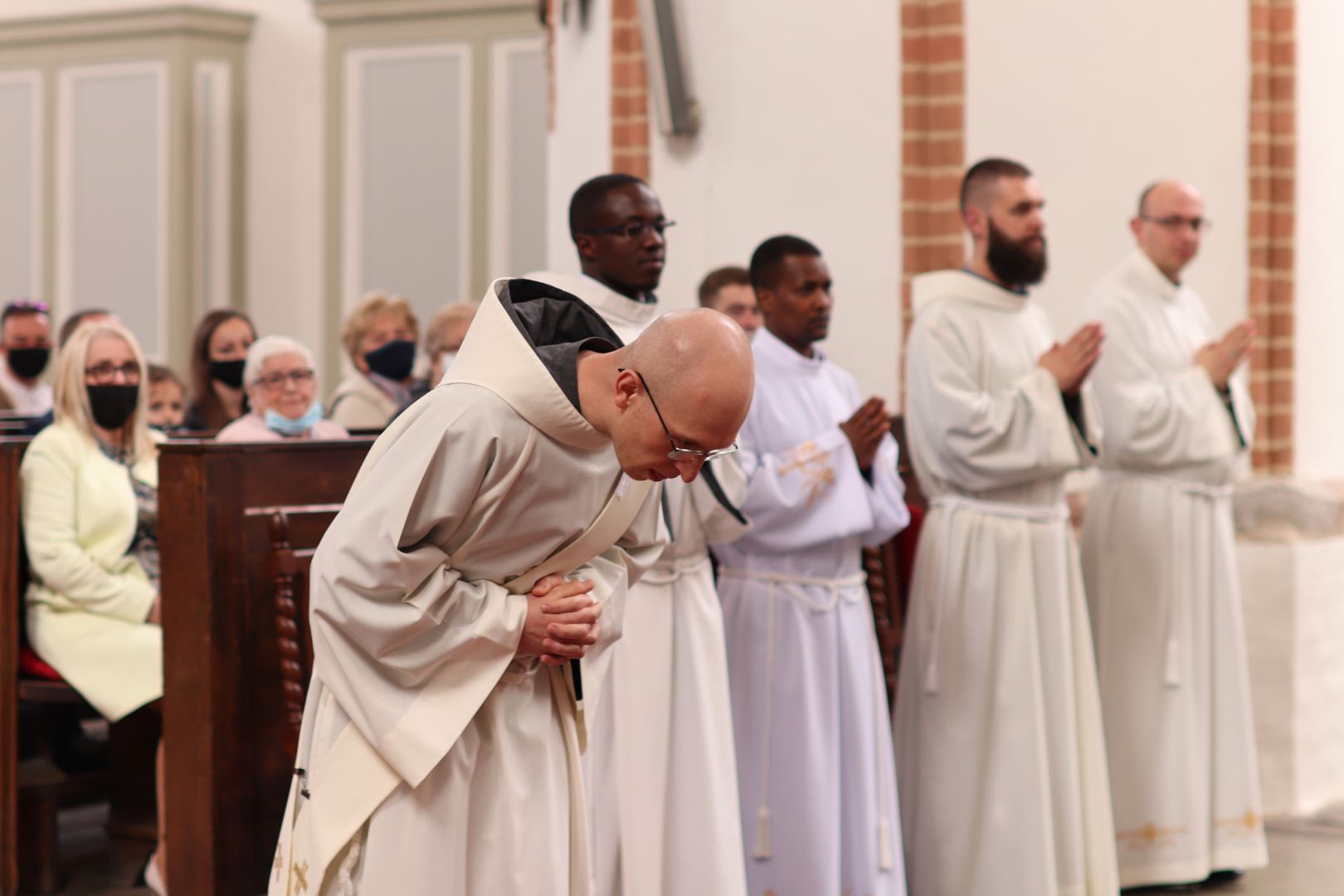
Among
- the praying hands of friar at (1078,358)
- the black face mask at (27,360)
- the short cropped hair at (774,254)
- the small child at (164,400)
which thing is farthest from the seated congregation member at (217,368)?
the praying hands of friar at (1078,358)

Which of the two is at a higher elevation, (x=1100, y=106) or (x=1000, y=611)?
(x=1100, y=106)

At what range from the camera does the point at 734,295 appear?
5.72 m

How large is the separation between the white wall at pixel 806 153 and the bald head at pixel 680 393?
157 inches

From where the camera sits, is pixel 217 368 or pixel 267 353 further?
pixel 217 368

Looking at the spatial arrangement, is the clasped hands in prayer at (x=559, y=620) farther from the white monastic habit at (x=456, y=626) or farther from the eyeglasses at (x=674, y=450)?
the eyeglasses at (x=674, y=450)

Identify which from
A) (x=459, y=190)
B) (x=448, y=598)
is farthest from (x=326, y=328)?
(x=448, y=598)

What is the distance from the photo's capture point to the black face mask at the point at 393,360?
6.79 metres

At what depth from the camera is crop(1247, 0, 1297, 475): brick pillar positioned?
6.58 m

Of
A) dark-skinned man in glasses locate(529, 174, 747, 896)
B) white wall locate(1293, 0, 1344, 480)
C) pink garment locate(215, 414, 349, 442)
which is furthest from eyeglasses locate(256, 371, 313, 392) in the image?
white wall locate(1293, 0, 1344, 480)

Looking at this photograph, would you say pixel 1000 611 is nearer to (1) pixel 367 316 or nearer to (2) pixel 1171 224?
(2) pixel 1171 224

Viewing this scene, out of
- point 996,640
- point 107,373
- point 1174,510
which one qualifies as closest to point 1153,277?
point 1174,510

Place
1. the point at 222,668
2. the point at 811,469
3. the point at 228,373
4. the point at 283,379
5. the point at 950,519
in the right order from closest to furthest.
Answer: the point at 222,668 < the point at 811,469 < the point at 950,519 < the point at 283,379 < the point at 228,373

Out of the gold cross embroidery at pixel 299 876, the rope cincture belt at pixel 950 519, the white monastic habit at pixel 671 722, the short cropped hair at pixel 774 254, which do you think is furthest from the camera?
the rope cincture belt at pixel 950 519

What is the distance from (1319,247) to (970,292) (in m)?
2.45
